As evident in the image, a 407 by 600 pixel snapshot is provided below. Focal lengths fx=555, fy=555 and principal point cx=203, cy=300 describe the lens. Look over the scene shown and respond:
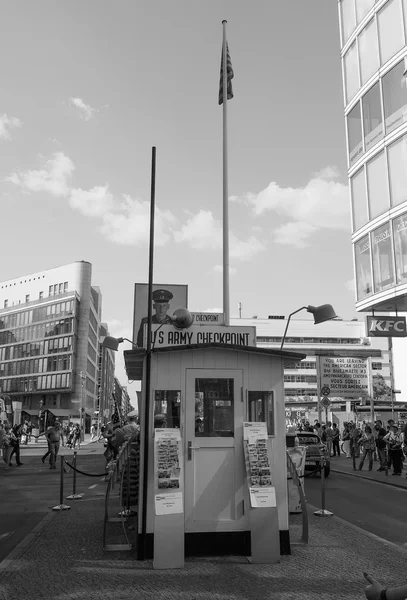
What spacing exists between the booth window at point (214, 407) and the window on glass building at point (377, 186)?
74.1ft

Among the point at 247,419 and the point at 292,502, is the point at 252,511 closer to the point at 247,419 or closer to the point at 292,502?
the point at 247,419

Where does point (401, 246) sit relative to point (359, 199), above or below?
below

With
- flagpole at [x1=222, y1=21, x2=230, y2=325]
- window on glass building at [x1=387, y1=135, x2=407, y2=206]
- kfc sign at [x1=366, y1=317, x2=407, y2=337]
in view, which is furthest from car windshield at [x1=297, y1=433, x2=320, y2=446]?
window on glass building at [x1=387, y1=135, x2=407, y2=206]

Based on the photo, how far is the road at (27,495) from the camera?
9123mm

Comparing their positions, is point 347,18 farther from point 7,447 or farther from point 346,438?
point 7,447

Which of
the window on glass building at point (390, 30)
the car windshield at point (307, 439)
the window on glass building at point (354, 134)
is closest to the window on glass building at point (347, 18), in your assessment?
the window on glass building at point (390, 30)

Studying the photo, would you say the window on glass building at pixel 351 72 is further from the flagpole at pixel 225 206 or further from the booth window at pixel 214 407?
the booth window at pixel 214 407

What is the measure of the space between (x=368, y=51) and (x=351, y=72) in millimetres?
1969

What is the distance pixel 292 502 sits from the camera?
10.6 meters

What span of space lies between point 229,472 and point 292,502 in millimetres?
3734

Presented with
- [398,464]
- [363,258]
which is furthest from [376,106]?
[398,464]

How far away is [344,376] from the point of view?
2866 cm

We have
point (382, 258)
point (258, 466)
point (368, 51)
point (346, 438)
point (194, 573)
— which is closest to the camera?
point (194, 573)

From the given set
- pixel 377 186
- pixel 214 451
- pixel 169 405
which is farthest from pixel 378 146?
pixel 214 451
